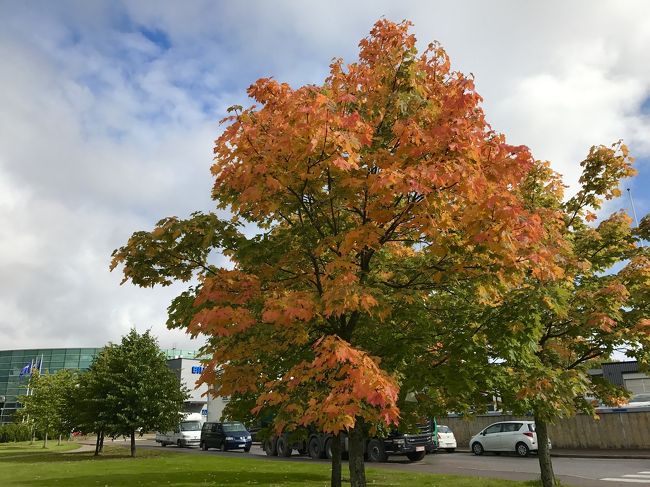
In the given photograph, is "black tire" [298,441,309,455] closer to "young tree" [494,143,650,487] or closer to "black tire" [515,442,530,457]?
"black tire" [515,442,530,457]

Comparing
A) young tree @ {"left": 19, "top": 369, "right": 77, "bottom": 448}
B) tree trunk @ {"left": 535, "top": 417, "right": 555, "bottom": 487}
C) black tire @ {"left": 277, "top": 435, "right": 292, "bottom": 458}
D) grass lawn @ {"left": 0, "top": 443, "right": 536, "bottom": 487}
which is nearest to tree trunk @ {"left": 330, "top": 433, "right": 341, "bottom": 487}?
grass lawn @ {"left": 0, "top": 443, "right": 536, "bottom": 487}

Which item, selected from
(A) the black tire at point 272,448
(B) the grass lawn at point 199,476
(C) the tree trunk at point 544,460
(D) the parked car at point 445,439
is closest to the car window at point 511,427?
(D) the parked car at point 445,439

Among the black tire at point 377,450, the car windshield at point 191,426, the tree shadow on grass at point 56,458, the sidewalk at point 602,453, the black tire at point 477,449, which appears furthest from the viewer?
the car windshield at point 191,426

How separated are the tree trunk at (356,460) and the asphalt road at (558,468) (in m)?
8.87

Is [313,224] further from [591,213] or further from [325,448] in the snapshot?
[325,448]

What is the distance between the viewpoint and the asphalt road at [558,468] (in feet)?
47.1

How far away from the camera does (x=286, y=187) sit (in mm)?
6629

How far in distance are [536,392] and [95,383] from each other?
22.9 m

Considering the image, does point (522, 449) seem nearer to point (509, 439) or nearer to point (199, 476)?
point (509, 439)

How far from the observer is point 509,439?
23.4 m

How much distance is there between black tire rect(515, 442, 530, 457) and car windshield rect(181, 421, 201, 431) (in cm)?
2376

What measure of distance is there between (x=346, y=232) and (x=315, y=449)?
20.9 m

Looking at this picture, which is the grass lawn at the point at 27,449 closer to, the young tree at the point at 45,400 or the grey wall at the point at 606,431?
the young tree at the point at 45,400

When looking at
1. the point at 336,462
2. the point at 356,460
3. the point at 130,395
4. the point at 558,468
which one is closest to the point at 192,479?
the point at 336,462
